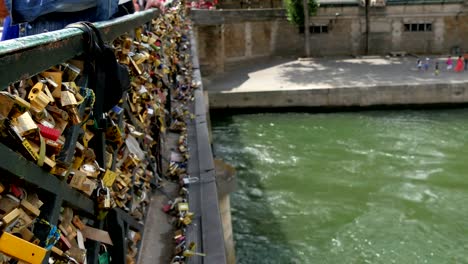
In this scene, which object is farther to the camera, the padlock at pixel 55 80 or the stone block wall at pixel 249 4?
the stone block wall at pixel 249 4

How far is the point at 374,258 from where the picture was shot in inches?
298

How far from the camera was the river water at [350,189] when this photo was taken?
787cm

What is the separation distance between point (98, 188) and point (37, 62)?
789mm

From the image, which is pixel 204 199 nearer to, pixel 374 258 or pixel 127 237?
pixel 127 237

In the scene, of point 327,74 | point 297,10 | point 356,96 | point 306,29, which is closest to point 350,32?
point 306,29

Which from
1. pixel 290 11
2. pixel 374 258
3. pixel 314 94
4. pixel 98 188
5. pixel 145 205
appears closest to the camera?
pixel 98 188

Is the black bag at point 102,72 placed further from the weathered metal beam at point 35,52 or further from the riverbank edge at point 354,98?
the riverbank edge at point 354,98

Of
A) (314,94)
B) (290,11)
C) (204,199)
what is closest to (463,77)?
(314,94)

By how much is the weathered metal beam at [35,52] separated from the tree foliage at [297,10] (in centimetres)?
2121

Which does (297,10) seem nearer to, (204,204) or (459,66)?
(459,66)

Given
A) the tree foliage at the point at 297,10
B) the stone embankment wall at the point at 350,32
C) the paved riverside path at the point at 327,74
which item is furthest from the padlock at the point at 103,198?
the tree foliage at the point at 297,10

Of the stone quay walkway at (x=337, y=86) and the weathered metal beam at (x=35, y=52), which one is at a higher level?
Result: the weathered metal beam at (x=35, y=52)

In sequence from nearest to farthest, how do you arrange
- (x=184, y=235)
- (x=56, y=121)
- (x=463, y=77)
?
(x=56, y=121) < (x=184, y=235) < (x=463, y=77)

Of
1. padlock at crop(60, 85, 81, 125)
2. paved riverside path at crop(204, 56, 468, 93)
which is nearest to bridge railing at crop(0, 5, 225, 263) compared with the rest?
padlock at crop(60, 85, 81, 125)
